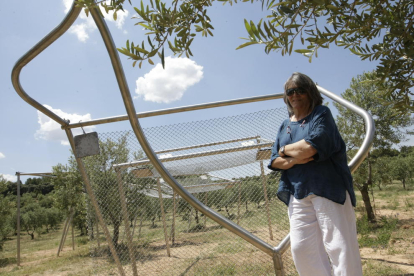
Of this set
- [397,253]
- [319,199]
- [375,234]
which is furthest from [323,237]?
[375,234]

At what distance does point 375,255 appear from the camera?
13.7 feet

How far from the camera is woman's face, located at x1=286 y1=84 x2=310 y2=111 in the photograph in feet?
5.60

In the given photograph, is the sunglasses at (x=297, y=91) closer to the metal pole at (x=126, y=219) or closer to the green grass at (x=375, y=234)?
the metal pole at (x=126, y=219)

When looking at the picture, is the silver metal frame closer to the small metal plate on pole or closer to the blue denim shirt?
the small metal plate on pole

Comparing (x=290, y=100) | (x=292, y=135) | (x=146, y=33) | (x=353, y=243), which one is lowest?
(x=353, y=243)

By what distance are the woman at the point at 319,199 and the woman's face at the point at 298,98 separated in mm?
82

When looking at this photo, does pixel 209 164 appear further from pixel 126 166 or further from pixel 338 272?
pixel 338 272

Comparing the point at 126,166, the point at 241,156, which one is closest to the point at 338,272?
the point at 241,156

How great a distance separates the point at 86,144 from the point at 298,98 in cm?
178

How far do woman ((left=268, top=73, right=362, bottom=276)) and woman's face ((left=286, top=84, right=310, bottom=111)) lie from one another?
82 millimetres

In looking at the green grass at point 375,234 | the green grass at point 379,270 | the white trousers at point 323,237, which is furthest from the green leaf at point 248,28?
the green grass at point 375,234

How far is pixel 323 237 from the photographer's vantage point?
144cm

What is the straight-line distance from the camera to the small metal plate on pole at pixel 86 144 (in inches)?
98.6

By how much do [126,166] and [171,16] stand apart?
2.62m
